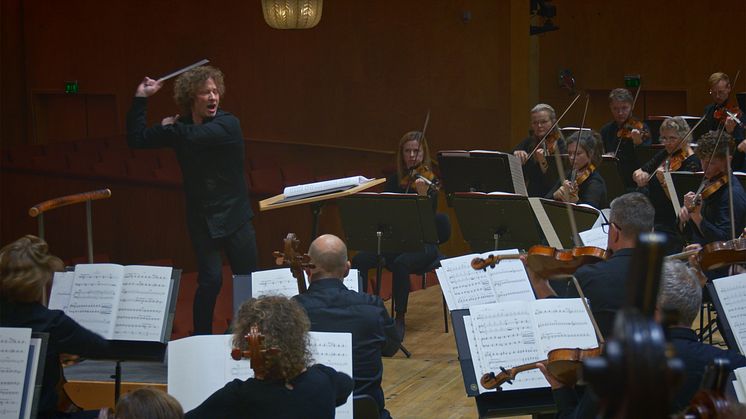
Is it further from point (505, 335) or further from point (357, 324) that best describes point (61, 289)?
point (505, 335)

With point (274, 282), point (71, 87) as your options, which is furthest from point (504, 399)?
point (71, 87)

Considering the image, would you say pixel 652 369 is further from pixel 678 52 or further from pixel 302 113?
pixel 678 52

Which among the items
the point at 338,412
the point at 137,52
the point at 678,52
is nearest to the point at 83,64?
the point at 137,52

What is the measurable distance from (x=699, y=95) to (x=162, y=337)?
27.5ft

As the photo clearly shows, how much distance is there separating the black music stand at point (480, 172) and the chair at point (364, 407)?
2.91 m

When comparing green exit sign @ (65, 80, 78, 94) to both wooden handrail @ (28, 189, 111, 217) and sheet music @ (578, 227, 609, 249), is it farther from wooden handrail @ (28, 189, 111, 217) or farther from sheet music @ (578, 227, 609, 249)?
sheet music @ (578, 227, 609, 249)

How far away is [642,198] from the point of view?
359 centimetres

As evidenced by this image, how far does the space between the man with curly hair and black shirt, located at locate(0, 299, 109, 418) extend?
1606 millimetres

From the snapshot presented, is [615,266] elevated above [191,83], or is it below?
below

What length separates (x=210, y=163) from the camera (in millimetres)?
4906

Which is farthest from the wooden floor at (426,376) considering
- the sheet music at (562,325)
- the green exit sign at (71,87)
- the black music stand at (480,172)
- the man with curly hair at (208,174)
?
the green exit sign at (71,87)

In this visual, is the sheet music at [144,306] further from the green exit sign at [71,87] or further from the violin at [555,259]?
the green exit sign at [71,87]

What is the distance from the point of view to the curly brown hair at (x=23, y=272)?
123 inches

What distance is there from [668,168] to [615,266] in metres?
2.99
